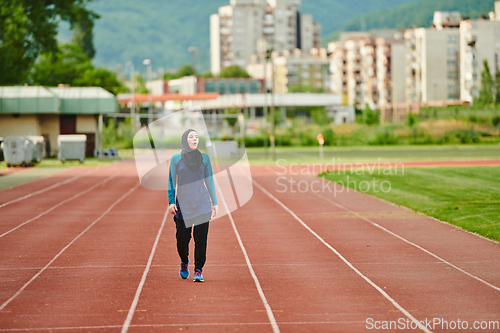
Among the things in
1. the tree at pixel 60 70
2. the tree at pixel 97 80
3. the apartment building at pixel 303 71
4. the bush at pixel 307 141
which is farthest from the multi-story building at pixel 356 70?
the bush at pixel 307 141

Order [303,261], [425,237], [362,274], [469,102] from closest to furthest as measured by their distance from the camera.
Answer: [362,274]
[303,261]
[425,237]
[469,102]

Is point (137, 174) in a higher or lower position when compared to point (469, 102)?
lower

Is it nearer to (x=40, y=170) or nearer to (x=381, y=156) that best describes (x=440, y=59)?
(x=381, y=156)

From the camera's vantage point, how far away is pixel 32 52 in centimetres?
4547

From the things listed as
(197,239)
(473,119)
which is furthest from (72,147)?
(473,119)

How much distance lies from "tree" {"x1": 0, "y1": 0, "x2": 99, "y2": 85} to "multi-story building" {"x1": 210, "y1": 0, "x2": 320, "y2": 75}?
143 meters

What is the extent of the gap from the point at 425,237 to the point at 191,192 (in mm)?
5979

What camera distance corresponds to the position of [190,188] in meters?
8.91

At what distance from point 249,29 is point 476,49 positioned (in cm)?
9580

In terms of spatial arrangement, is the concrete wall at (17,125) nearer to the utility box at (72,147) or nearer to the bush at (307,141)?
the utility box at (72,147)

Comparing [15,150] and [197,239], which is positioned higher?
[15,150]

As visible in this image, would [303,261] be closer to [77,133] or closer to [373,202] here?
[373,202]

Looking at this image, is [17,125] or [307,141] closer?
[17,125]

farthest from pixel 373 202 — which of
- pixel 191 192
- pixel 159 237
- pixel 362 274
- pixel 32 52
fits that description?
pixel 32 52
